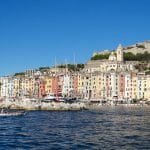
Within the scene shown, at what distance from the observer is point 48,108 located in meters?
101

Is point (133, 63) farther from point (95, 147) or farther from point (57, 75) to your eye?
point (95, 147)

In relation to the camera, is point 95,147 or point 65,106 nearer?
point 95,147

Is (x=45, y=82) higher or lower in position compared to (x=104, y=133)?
higher

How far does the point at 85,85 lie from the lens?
158125 mm

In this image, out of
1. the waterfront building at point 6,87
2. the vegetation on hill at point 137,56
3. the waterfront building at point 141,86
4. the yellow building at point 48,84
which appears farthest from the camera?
the vegetation on hill at point 137,56

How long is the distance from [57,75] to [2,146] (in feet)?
433

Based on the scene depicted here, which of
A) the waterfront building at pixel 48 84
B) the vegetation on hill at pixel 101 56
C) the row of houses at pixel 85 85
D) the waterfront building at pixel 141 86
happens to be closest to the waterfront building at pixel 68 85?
the row of houses at pixel 85 85

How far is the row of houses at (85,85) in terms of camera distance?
15038cm

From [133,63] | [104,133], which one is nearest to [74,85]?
[133,63]

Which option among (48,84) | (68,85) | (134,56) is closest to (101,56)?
(134,56)

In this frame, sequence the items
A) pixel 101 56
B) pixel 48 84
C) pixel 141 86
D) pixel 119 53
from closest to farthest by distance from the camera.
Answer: pixel 141 86 < pixel 48 84 < pixel 119 53 < pixel 101 56

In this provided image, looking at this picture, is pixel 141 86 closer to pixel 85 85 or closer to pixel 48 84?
pixel 85 85

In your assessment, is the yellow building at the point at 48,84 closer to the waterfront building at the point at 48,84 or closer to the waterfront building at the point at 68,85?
the waterfront building at the point at 48,84

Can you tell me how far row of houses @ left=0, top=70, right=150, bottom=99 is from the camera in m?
150
